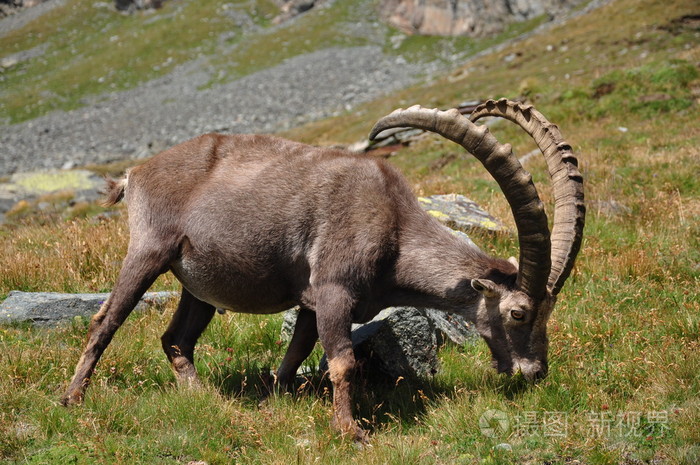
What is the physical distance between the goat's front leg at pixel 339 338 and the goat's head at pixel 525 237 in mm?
1236

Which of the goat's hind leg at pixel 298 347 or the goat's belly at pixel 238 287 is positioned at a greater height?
the goat's belly at pixel 238 287

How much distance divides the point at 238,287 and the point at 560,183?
3267 mm

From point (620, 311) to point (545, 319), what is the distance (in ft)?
7.84

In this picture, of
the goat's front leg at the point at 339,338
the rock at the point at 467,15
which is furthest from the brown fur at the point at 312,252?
the rock at the point at 467,15

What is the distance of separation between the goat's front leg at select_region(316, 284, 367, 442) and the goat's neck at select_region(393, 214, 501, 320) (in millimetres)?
687

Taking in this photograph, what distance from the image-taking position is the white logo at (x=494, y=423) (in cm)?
562

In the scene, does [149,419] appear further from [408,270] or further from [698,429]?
[698,429]

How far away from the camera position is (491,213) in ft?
40.1

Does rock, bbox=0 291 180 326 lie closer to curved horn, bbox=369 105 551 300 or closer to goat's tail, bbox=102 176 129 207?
goat's tail, bbox=102 176 129 207

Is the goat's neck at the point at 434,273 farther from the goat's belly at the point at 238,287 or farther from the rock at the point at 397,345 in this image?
the goat's belly at the point at 238,287

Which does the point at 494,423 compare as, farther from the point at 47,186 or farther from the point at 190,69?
the point at 190,69

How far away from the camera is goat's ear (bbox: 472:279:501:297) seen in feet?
20.0

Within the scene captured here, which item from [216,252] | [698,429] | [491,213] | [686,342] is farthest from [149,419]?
[491,213]

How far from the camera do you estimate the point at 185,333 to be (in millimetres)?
7289
